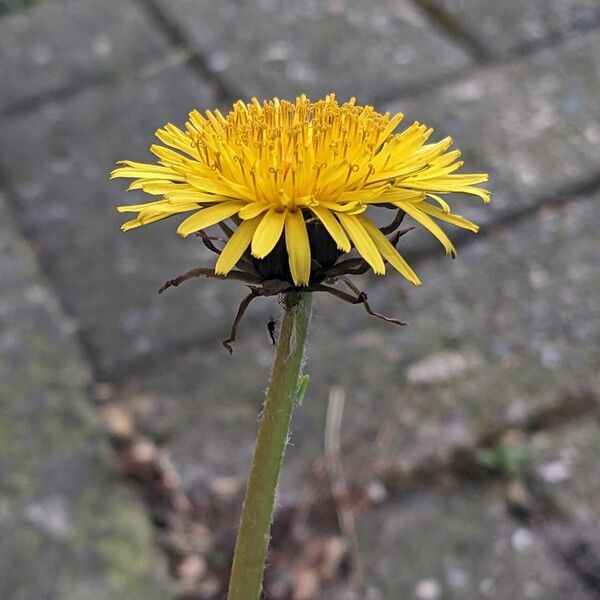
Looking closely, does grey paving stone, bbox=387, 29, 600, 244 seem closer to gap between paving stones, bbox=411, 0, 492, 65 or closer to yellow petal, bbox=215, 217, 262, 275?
gap between paving stones, bbox=411, 0, 492, 65

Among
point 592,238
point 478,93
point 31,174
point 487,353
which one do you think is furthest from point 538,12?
point 31,174

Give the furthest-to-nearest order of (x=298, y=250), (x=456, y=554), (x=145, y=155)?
(x=145, y=155) < (x=456, y=554) < (x=298, y=250)

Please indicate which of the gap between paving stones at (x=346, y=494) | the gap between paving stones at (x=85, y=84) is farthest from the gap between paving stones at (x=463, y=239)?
the gap between paving stones at (x=85, y=84)

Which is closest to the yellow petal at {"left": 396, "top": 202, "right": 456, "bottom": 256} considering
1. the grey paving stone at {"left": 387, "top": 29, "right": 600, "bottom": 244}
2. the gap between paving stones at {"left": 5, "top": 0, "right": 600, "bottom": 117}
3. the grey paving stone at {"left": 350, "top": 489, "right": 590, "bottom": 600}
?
the grey paving stone at {"left": 350, "top": 489, "right": 590, "bottom": 600}

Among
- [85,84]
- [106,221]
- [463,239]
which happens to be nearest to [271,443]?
[463,239]

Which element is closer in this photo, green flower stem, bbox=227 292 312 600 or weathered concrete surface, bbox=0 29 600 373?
green flower stem, bbox=227 292 312 600

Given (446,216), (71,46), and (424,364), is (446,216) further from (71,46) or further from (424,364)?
(71,46)

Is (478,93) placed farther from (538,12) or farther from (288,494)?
(288,494)
